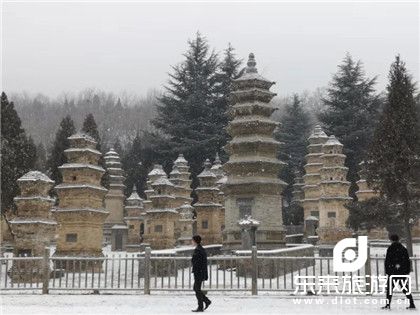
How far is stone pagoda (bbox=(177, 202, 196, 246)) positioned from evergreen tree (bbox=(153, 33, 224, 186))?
49.8ft

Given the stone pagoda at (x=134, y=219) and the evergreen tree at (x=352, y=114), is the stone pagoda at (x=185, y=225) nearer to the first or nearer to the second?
the stone pagoda at (x=134, y=219)

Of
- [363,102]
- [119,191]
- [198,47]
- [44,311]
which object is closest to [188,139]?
[119,191]

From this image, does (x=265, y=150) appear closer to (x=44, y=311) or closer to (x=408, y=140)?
(x=408, y=140)

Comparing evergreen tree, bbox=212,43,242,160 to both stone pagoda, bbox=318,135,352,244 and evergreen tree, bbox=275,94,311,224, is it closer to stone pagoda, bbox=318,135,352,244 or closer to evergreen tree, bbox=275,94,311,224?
evergreen tree, bbox=275,94,311,224

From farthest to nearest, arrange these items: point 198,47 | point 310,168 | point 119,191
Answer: point 198,47, point 119,191, point 310,168

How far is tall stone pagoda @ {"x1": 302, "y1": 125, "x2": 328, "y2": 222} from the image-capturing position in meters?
46.4

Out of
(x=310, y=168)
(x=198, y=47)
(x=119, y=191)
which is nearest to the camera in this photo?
(x=310, y=168)

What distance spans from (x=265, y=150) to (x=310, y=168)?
19.2 metres

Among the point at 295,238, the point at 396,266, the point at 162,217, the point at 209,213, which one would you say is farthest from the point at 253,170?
the point at 295,238

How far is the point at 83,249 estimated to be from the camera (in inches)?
1109

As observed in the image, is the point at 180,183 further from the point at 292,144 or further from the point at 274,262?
the point at 274,262

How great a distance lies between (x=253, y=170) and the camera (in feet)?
93.4

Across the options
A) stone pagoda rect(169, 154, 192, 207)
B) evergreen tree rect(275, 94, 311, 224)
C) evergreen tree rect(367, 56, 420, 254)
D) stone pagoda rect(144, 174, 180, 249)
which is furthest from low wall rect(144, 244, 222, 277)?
evergreen tree rect(275, 94, 311, 224)

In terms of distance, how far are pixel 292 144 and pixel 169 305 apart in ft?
175
